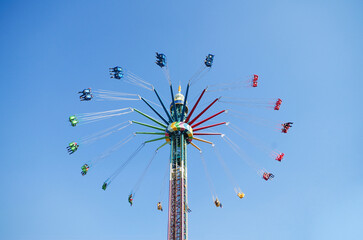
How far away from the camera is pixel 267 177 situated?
48688mm

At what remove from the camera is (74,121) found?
47531mm

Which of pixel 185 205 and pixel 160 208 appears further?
pixel 160 208

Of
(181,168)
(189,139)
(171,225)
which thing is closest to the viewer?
(171,225)

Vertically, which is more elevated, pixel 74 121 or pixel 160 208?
pixel 74 121

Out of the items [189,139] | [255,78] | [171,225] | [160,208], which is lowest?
[171,225]

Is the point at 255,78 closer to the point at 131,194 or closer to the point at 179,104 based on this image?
the point at 179,104

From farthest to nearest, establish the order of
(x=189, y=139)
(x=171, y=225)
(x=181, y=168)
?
(x=189, y=139) < (x=181, y=168) < (x=171, y=225)

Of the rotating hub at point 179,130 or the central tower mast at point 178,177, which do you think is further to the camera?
the rotating hub at point 179,130

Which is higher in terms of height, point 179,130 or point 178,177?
point 179,130

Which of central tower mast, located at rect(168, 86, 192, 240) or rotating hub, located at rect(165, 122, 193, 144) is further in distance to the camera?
rotating hub, located at rect(165, 122, 193, 144)

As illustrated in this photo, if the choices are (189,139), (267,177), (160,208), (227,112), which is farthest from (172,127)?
(267,177)

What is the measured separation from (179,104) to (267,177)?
52.4 feet

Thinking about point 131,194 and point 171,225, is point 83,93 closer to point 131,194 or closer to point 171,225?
point 131,194

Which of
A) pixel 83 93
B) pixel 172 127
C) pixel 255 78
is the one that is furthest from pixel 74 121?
pixel 255 78
